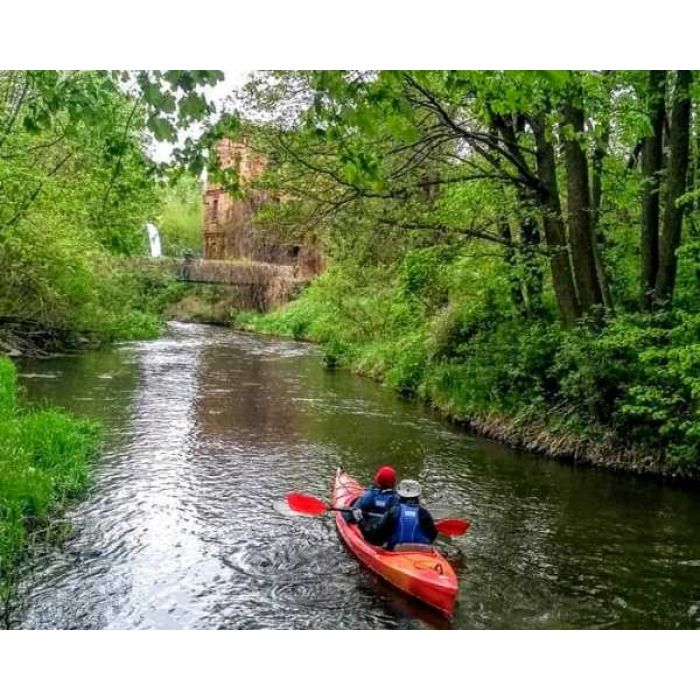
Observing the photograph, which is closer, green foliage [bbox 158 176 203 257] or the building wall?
the building wall

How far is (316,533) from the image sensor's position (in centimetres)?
870

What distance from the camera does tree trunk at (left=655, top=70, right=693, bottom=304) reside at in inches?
428

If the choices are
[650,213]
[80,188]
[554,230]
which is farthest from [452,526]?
[80,188]

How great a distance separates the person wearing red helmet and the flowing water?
0.41 meters

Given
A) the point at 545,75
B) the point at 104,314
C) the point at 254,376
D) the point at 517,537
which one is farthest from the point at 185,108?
the point at 104,314

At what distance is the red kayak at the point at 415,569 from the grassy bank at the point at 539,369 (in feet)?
13.8

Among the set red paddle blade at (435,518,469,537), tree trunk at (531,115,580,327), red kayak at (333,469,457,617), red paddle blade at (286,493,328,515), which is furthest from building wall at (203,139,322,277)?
red kayak at (333,469,457,617)

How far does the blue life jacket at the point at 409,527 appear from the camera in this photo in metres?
7.39

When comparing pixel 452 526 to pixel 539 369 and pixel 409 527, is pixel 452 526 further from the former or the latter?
pixel 539 369

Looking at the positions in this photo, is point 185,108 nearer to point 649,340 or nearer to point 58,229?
point 649,340

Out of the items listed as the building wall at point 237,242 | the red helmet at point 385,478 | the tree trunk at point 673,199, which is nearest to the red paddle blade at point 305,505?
the red helmet at point 385,478

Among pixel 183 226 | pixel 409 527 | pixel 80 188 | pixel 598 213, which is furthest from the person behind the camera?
pixel 183 226

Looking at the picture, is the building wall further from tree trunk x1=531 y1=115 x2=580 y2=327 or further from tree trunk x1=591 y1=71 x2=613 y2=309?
tree trunk x1=531 y1=115 x2=580 y2=327

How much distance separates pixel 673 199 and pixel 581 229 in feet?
5.59
